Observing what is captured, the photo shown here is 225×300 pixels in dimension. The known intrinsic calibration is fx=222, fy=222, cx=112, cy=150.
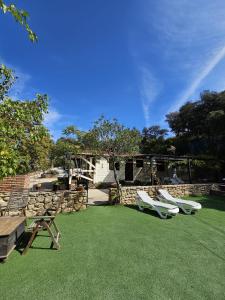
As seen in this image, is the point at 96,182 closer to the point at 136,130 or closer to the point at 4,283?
the point at 136,130

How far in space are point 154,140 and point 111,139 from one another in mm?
21238

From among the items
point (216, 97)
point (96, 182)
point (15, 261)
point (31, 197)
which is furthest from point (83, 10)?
point (216, 97)

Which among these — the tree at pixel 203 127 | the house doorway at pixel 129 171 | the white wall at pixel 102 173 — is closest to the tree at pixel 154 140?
the tree at pixel 203 127

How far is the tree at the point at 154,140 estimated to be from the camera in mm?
30156

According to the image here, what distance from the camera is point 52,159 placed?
73.0 feet

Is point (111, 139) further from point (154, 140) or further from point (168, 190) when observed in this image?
point (154, 140)

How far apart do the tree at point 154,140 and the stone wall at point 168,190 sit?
14.2 meters

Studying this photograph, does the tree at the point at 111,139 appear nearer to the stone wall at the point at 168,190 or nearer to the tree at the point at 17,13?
the stone wall at the point at 168,190

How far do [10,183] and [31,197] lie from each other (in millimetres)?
2570

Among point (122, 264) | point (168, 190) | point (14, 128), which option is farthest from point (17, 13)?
point (168, 190)

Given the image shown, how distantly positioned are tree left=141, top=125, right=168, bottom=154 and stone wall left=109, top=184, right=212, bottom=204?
14.2 meters

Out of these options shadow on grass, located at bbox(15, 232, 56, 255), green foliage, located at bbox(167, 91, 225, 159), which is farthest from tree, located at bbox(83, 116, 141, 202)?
green foliage, located at bbox(167, 91, 225, 159)

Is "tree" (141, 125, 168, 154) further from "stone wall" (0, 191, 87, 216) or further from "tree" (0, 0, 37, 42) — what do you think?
"tree" (0, 0, 37, 42)

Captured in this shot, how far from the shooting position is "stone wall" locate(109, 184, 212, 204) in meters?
12.2
